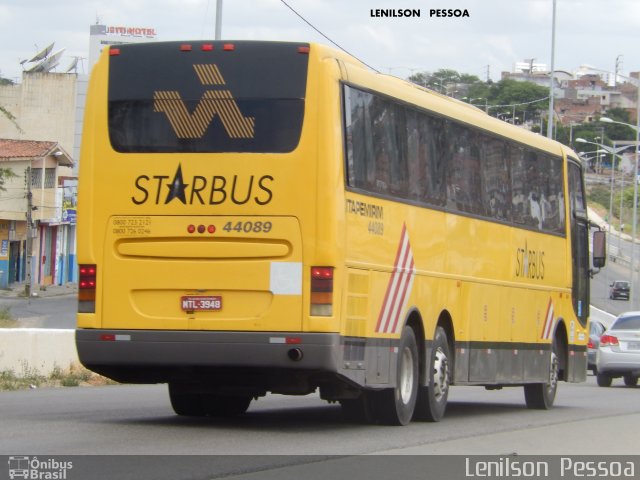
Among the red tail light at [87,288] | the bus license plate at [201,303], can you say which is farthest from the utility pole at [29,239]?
the bus license plate at [201,303]

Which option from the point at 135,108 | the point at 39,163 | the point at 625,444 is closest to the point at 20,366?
the point at 135,108

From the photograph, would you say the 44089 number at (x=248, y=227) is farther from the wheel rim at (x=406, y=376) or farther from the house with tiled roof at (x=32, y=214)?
the house with tiled roof at (x=32, y=214)

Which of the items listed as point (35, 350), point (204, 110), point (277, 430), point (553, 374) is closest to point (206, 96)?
point (204, 110)

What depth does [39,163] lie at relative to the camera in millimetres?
74125

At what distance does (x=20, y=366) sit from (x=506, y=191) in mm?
8247

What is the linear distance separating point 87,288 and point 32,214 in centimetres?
6138

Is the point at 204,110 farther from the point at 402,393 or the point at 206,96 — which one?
the point at 402,393

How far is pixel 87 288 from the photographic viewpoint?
13.2 metres

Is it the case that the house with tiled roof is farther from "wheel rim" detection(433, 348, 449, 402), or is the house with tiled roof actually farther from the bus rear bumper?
the bus rear bumper

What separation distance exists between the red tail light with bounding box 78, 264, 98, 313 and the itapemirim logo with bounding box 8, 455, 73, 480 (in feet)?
9.79

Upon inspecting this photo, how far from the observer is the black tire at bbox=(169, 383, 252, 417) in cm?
1495

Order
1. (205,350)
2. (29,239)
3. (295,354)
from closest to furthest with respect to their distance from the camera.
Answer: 1. (295,354)
2. (205,350)
3. (29,239)

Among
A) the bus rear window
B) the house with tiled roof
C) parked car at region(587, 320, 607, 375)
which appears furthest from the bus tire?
the house with tiled roof

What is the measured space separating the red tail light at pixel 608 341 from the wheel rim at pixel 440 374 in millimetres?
14333
